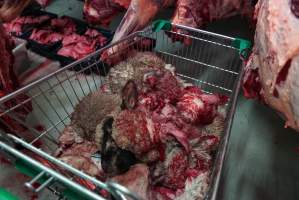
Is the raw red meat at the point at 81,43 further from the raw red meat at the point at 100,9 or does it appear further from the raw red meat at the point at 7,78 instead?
the raw red meat at the point at 7,78

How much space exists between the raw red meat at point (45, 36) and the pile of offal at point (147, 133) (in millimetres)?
789

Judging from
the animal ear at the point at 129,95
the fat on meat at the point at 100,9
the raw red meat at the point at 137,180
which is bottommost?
the raw red meat at the point at 137,180

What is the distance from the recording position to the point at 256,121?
1.39 meters

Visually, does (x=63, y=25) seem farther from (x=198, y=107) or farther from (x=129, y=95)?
(x=198, y=107)

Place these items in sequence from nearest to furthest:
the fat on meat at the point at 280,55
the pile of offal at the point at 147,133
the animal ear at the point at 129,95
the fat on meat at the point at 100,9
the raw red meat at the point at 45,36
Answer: the fat on meat at the point at 280,55 → the pile of offal at the point at 147,133 → the animal ear at the point at 129,95 → the fat on meat at the point at 100,9 → the raw red meat at the point at 45,36

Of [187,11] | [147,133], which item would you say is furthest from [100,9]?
[147,133]

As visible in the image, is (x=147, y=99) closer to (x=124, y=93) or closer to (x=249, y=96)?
(x=124, y=93)

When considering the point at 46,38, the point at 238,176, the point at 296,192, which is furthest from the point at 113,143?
the point at 46,38

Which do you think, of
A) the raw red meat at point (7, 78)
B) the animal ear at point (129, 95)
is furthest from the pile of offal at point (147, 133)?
the raw red meat at point (7, 78)

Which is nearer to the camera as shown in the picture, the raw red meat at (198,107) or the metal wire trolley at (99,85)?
the metal wire trolley at (99,85)

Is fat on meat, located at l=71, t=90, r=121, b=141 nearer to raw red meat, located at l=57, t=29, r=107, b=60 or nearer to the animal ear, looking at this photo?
the animal ear

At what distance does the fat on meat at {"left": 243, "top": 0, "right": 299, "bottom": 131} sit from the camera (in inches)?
25.5

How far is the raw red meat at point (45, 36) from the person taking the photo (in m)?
1.84

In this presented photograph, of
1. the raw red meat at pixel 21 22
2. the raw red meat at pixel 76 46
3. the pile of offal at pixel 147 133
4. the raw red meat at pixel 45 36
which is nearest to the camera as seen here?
the pile of offal at pixel 147 133
